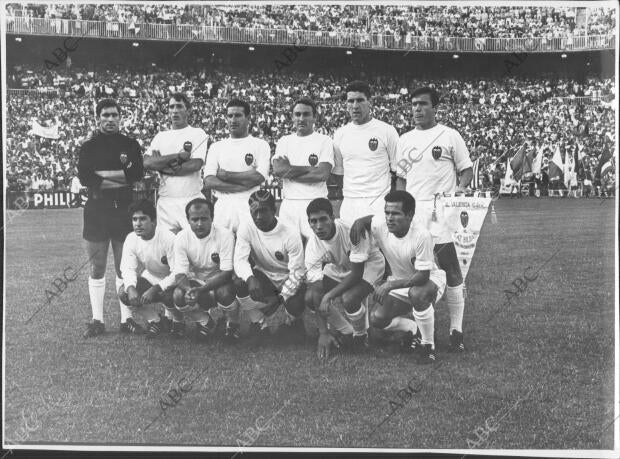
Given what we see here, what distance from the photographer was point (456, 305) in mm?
6082

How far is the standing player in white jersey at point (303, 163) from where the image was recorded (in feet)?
20.5

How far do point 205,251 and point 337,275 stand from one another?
1.26 meters

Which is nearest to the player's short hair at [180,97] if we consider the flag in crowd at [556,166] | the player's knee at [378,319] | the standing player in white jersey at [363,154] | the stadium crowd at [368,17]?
the stadium crowd at [368,17]

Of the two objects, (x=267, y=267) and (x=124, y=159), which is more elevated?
(x=124, y=159)

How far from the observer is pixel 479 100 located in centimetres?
629

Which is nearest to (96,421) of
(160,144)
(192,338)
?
(192,338)

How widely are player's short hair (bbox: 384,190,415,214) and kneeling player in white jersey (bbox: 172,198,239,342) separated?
153cm

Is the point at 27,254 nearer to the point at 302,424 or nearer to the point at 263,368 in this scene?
the point at 263,368

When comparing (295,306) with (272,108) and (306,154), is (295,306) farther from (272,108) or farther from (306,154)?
(272,108)

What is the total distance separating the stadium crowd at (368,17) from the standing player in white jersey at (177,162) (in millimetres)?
791

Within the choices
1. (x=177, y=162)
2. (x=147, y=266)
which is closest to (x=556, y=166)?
(x=177, y=162)

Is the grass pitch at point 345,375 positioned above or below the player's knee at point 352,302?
below

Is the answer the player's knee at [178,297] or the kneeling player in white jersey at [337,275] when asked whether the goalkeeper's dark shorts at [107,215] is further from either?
the kneeling player in white jersey at [337,275]

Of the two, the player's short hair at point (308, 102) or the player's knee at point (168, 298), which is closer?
the player's short hair at point (308, 102)
